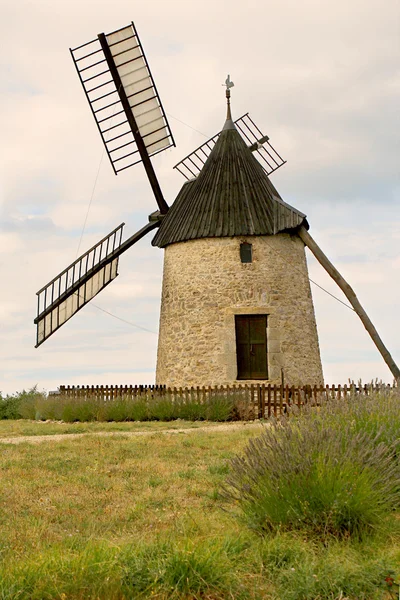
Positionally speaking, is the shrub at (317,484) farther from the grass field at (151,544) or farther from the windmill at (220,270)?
the windmill at (220,270)

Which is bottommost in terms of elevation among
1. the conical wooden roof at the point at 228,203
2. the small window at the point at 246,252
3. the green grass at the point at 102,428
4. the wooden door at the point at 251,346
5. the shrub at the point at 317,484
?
the shrub at the point at 317,484

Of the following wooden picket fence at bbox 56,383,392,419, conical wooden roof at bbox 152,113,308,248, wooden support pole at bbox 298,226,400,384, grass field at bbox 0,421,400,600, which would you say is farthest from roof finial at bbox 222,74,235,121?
grass field at bbox 0,421,400,600

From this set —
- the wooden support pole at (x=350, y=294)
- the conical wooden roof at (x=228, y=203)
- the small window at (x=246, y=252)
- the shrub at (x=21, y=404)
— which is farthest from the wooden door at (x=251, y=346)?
the shrub at (x=21, y=404)

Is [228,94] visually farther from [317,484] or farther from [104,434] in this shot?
[317,484]

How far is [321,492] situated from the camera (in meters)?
6.52

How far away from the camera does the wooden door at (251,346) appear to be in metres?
20.8

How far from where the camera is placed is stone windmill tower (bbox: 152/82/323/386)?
20.7 meters

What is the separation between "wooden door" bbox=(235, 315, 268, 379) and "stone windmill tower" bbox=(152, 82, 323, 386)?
27mm

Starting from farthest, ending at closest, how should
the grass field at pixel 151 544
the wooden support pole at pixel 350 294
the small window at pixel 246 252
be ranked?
1. the small window at pixel 246 252
2. the wooden support pole at pixel 350 294
3. the grass field at pixel 151 544

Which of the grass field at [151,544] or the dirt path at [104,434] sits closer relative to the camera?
the grass field at [151,544]

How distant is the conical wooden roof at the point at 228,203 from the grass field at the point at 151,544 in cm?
1040

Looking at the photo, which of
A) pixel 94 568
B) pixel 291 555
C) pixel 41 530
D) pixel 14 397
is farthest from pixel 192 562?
pixel 14 397

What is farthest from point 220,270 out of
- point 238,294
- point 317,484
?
point 317,484

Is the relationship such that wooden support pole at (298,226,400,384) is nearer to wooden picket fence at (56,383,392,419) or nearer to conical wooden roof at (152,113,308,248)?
conical wooden roof at (152,113,308,248)
